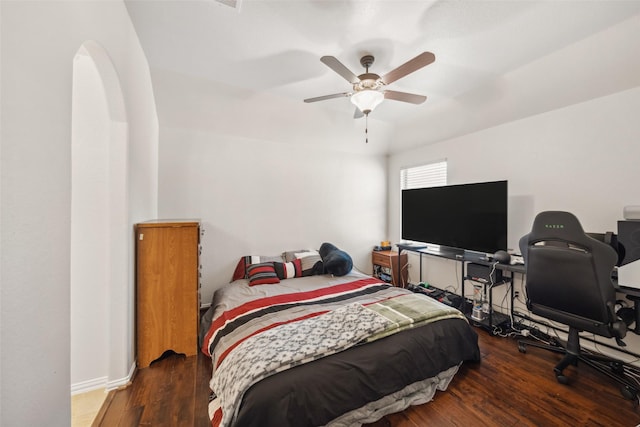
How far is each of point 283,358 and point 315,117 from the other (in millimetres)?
3241

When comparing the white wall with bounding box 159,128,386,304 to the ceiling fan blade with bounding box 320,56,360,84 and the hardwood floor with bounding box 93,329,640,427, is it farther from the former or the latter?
the ceiling fan blade with bounding box 320,56,360,84

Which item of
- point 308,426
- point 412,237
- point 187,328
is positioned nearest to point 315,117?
point 412,237

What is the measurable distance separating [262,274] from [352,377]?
1.94 m

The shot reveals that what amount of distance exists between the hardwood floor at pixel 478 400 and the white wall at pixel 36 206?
0.88 meters

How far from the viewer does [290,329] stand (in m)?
1.79

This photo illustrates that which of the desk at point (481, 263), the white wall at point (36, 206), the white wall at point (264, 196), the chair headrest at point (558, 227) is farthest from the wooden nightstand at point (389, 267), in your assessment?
the white wall at point (36, 206)

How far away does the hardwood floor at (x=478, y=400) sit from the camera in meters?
1.62

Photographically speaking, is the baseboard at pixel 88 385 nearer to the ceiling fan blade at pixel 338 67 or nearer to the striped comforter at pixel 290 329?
the striped comforter at pixel 290 329

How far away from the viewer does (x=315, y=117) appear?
144 inches

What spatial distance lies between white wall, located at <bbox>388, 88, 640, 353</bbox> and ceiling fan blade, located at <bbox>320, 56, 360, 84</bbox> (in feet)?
7.33

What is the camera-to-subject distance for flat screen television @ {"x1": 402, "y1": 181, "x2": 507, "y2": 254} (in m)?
2.82

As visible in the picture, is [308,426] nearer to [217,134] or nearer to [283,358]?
[283,358]

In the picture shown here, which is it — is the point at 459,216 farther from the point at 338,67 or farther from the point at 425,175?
the point at 338,67

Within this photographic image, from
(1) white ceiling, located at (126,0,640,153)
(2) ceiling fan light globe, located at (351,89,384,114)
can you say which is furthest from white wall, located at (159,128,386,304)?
(2) ceiling fan light globe, located at (351,89,384,114)
